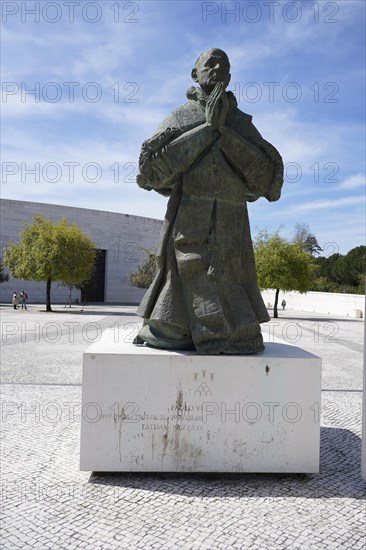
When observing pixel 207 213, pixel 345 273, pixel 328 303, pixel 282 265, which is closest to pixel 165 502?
pixel 207 213

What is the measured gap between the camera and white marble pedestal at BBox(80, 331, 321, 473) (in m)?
3.75

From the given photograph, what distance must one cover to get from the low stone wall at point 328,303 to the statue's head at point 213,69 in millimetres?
29811

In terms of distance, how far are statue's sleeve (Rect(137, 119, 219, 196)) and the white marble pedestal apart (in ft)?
4.97

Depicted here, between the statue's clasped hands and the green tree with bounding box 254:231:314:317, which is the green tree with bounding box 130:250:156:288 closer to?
the green tree with bounding box 254:231:314:317

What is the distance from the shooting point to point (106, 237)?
45.1 meters

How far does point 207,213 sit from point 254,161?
1.96 feet

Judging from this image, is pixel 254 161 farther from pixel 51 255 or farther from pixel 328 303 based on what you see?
pixel 328 303

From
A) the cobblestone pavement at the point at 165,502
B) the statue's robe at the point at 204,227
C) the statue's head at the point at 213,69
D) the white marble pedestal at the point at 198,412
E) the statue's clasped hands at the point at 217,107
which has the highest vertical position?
the statue's head at the point at 213,69

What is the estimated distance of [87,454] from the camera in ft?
12.3

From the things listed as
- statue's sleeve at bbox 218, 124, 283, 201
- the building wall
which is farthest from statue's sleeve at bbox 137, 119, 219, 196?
the building wall

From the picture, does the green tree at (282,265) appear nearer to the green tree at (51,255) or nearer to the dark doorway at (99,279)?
the green tree at (51,255)

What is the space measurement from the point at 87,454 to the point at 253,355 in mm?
1551

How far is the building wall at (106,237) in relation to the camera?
132 feet

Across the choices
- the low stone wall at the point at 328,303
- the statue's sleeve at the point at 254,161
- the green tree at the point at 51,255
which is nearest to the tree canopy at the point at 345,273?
the low stone wall at the point at 328,303
